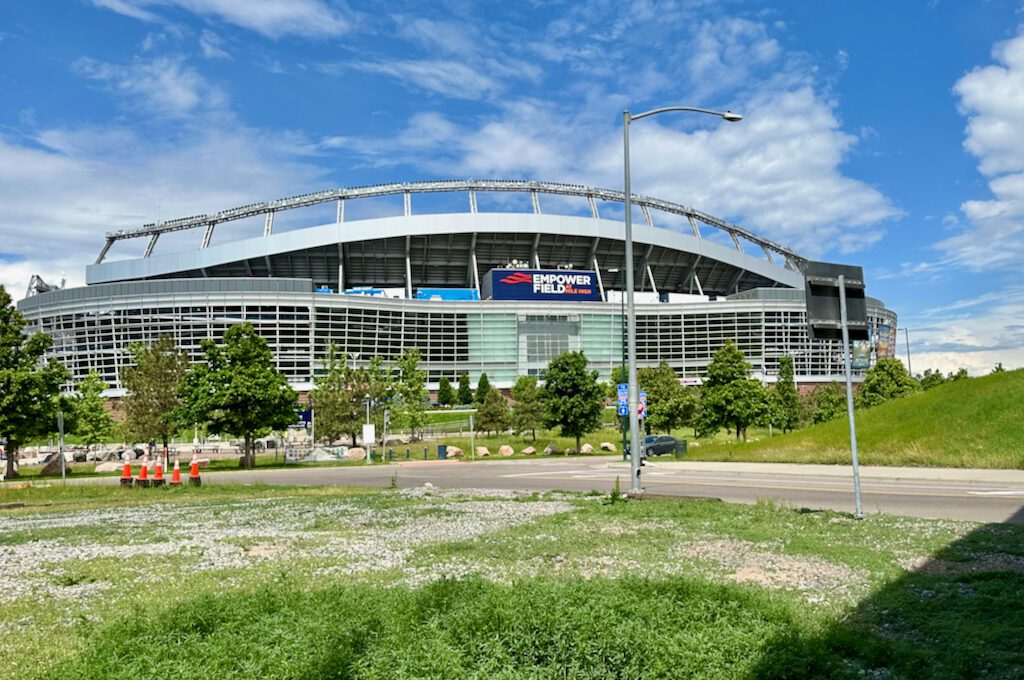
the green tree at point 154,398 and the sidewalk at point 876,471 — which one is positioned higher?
the green tree at point 154,398

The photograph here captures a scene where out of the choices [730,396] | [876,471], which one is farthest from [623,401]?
[876,471]

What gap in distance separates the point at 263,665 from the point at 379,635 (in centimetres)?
83

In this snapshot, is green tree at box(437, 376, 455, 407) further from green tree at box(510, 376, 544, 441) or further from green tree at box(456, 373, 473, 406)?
green tree at box(510, 376, 544, 441)

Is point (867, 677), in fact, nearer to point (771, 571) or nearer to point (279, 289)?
point (771, 571)

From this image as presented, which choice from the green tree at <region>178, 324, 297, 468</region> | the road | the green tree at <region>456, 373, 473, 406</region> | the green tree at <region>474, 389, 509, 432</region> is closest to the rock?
the green tree at <region>178, 324, 297, 468</region>

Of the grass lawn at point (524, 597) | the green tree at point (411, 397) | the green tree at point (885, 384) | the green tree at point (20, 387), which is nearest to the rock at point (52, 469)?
the green tree at point (20, 387)

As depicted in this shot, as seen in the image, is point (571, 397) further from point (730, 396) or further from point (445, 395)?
point (445, 395)

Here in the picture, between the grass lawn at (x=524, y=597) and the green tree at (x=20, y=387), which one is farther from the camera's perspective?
the green tree at (x=20, y=387)

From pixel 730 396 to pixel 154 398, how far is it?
3773 cm

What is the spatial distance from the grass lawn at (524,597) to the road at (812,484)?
3.46m

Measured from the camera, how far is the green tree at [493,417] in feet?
216

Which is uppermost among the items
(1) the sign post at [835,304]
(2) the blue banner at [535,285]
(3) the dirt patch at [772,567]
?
(2) the blue banner at [535,285]

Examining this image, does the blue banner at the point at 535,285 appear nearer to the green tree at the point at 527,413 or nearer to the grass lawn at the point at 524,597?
the green tree at the point at 527,413

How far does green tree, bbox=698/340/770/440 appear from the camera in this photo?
49.3 metres
